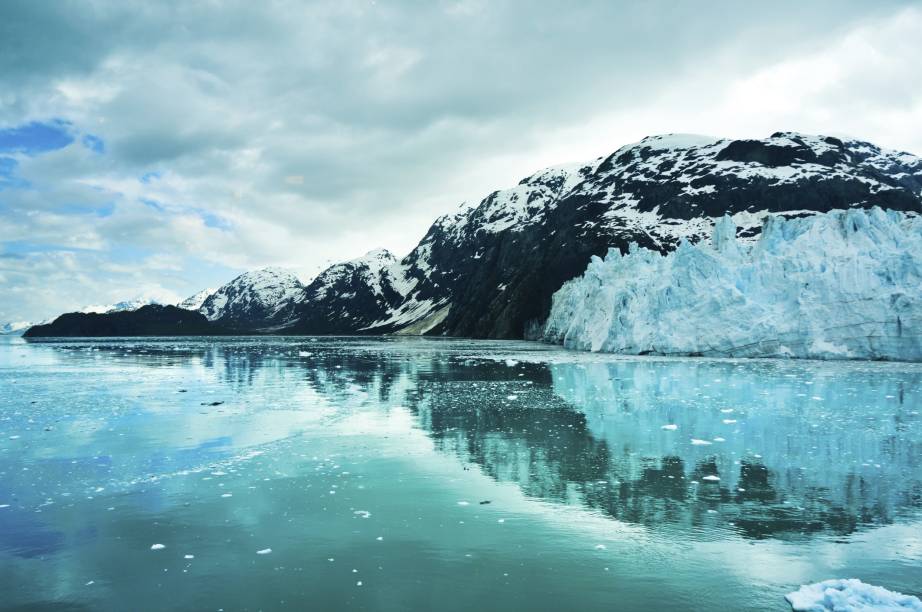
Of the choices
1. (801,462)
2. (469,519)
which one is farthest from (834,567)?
(801,462)

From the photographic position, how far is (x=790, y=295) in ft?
164

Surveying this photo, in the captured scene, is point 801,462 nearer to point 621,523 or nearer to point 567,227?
point 621,523

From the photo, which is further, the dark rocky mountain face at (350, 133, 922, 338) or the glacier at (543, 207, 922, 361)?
the dark rocky mountain face at (350, 133, 922, 338)

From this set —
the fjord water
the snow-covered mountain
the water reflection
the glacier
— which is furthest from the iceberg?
the snow-covered mountain

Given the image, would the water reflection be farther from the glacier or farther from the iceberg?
the glacier

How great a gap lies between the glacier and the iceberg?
46341 millimetres

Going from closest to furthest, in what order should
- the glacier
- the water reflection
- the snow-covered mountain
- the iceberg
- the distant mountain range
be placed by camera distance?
the iceberg
the water reflection
the glacier
the distant mountain range
the snow-covered mountain

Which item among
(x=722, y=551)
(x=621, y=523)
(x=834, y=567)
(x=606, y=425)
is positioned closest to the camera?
(x=834, y=567)

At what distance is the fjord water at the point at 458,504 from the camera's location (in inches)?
312

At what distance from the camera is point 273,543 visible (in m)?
9.50

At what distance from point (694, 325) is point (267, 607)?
54483mm

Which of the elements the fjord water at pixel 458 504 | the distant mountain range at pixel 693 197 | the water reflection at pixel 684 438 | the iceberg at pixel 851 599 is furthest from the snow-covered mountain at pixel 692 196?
the iceberg at pixel 851 599

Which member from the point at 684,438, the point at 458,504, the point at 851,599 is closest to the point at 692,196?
the point at 684,438

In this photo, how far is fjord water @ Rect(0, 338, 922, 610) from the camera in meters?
7.93
